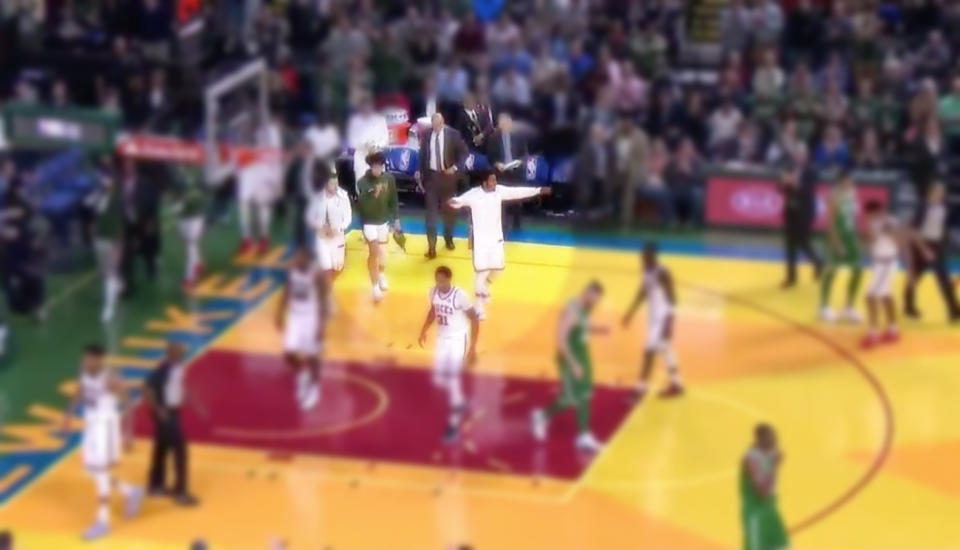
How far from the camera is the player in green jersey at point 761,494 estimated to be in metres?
14.2

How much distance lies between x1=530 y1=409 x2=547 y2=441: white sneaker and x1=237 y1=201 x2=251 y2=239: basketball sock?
8169 mm

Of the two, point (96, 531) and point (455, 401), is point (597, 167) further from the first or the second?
point (96, 531)

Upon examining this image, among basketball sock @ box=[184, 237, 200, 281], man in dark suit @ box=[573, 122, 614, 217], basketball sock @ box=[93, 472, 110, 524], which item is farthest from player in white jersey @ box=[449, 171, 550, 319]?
man in dark suit @ box=[573, 122, 614, 217]

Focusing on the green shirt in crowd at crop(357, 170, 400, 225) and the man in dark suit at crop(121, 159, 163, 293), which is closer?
the green shirt in crowd at crop(357, 170, 400, 225)

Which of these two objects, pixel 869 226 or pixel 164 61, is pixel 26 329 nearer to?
pixel 164 61

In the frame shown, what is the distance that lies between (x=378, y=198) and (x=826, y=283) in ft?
68.6

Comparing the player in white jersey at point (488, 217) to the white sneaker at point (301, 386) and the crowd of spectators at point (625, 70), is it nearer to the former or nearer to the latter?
the white sneaker at point (301, 386)

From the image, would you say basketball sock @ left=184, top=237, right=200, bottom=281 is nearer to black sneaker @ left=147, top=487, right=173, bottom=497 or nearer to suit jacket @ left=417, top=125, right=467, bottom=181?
black sneaker @ left=147, top=487, right=173, bottom=497

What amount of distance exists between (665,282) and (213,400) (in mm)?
5449

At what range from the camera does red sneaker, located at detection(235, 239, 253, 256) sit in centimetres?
2600

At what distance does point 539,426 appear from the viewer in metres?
19.2

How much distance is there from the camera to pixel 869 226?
21328 millimetres

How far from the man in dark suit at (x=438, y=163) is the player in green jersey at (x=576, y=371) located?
46.6ft

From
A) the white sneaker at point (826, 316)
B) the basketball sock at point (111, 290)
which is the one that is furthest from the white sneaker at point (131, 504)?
the white sneaker at point (826, 316)
